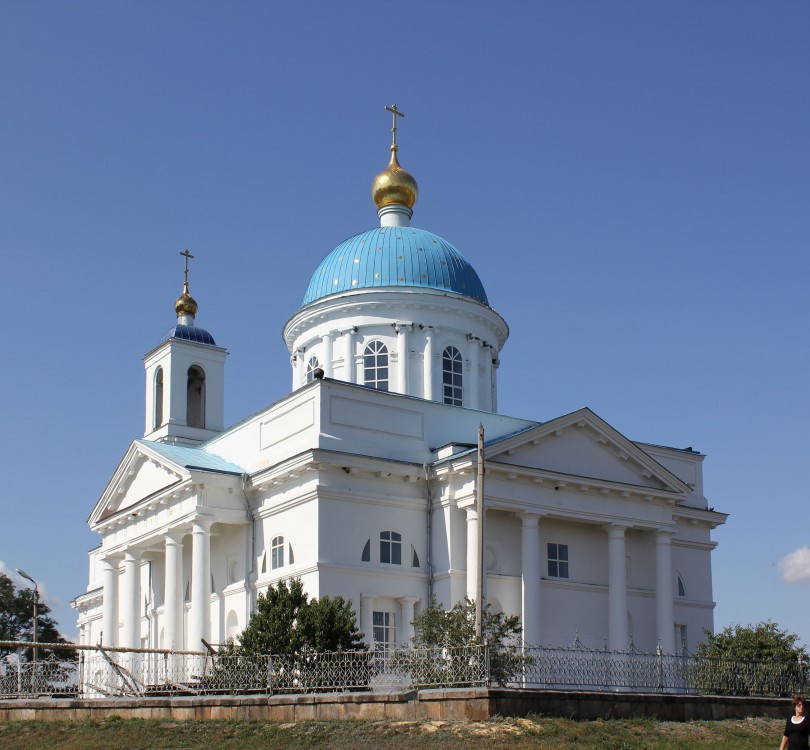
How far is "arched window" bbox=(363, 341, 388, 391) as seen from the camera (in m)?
32.1

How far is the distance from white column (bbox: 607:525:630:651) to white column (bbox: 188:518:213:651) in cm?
904

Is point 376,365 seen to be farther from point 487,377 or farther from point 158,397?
point 158,397

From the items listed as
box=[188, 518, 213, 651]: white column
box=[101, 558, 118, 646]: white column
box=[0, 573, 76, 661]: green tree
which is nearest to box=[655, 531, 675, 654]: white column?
box=[188, 518, 213, 651]: white column

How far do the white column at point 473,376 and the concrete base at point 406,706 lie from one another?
45.0 feet

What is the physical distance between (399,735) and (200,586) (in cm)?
1182

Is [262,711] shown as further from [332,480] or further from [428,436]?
[428,436]

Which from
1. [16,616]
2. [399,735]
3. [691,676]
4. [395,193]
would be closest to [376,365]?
[395,193]

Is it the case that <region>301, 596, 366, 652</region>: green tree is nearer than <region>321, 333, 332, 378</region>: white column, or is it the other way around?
<region>301, 596, 366, 652</region>: green tree

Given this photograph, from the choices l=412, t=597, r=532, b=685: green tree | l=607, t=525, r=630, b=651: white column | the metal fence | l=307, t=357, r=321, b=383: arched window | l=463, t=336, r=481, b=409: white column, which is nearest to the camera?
l=412, t=597, r=532, b=685: green tree

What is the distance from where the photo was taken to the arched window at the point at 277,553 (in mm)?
26844

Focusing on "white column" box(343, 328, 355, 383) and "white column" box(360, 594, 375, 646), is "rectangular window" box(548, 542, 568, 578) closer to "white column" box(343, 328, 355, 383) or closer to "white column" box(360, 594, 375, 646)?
"white column" box(360, 594, 375, 646)

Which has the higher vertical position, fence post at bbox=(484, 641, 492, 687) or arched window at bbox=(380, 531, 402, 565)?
arched window at bbox=(380, 531, 402, 565)

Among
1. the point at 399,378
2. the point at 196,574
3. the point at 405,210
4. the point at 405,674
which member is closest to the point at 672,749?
the point at 405,674

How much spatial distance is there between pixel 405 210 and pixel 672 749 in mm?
21893
